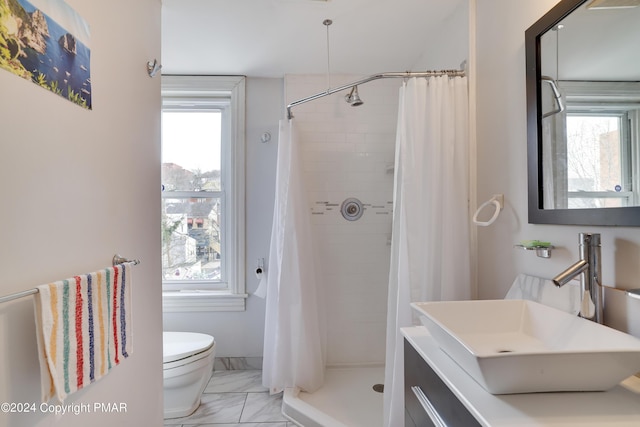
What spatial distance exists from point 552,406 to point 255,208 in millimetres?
2193

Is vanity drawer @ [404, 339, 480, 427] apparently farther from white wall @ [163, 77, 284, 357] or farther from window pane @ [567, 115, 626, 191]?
white wall @ [163, 77, 284, 357]

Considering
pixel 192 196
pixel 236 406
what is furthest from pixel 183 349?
pixel 192 196

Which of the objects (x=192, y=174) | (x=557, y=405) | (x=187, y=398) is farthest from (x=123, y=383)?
(x=192, y=174)

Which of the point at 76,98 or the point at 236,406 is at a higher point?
the point at 76,98

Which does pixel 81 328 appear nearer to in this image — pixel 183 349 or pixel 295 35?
pixel 183 349

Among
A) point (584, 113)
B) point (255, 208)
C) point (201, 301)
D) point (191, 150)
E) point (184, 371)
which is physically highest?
point (191, 150)

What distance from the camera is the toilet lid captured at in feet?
5.75

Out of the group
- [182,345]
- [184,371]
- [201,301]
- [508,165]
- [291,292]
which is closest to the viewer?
[508,165]

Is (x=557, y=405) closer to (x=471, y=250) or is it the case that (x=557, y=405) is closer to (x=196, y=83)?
(x=471, y=250)

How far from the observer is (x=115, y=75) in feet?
3.67

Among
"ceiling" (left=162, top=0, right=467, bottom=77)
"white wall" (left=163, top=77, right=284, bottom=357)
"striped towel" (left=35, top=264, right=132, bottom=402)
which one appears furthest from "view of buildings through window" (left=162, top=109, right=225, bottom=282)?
"striped towel" (left=35, top=264, right=132, bottom=402)

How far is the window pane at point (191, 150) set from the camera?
2561 mm

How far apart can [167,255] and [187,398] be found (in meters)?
1.13

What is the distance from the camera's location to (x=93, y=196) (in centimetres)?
99
